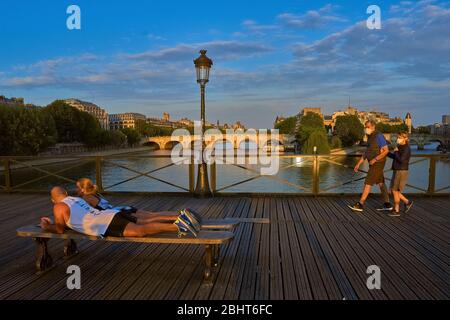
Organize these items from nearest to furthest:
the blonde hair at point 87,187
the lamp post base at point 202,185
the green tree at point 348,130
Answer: the blonde hair at point 87,187 → the lamp post base at point 202,185 → the green tree at point 348,130

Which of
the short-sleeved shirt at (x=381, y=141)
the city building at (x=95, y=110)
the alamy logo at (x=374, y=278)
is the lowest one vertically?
the alamy logo at (x=374, y=278)

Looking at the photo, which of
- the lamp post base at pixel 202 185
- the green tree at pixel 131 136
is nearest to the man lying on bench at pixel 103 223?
the lamp post base at pixel 202 185

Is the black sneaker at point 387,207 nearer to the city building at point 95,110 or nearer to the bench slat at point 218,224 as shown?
the bench slat at point 218,224

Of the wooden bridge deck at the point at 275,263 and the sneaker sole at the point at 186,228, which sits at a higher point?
the sneaker sole at the point at 186,228

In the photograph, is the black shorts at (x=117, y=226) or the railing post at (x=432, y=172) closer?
the black shorts at (x=117, y=226)

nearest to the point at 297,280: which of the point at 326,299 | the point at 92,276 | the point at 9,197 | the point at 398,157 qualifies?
the point at 326,299

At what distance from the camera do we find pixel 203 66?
344 inches

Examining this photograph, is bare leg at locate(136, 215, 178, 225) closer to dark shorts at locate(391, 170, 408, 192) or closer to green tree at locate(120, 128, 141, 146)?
dark shorts at locate(391, 170, 408, 192)

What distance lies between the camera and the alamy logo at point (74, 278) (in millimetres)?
3662

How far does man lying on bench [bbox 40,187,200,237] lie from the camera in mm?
3838

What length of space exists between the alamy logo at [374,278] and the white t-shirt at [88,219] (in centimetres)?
290

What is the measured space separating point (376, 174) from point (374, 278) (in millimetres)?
3464

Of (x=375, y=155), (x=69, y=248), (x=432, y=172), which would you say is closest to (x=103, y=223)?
(x=69, y=248)

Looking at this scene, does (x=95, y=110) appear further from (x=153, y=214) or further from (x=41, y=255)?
(x=153, y=214)
